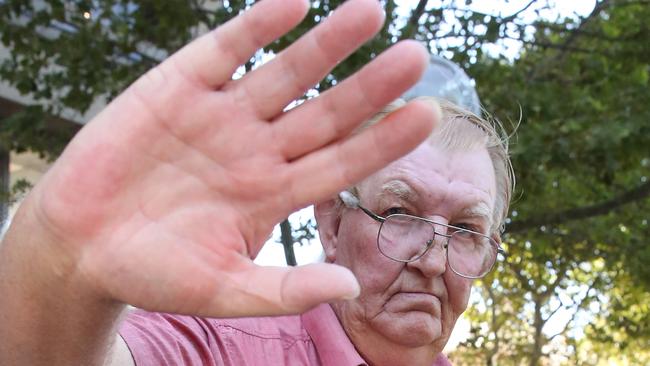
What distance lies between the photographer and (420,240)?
2.29 metres

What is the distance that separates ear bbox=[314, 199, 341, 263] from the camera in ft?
8.02

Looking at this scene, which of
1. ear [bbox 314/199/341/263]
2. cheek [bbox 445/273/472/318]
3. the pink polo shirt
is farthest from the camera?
ear [bbox 314/199/341/263]

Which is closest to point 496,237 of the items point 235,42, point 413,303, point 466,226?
point 466,226

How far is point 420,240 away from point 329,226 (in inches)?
11.5

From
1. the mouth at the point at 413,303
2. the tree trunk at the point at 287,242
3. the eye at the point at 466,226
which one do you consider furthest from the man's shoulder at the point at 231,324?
the tree trunk at the point at 287,242

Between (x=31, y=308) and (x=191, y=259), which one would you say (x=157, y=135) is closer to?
(x=191, y=259)

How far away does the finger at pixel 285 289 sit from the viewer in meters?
1.23

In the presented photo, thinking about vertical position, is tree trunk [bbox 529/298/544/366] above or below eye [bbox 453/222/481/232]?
above

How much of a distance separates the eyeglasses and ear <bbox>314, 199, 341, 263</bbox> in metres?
0.08

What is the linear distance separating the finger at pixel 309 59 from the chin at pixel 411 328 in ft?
3.49

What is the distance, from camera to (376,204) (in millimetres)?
2373

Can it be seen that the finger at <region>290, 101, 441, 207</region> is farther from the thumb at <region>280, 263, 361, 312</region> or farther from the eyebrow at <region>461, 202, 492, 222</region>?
the eyebrow at <region>461, 202, 492, 222</region>

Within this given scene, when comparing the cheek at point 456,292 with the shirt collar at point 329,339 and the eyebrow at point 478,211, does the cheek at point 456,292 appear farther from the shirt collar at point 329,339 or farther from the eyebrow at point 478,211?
the shirt collar at point 329,339

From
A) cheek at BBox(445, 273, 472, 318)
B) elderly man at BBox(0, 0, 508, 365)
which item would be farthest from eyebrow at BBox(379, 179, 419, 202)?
elderly man at BBox(0, 0, 508, 365)
